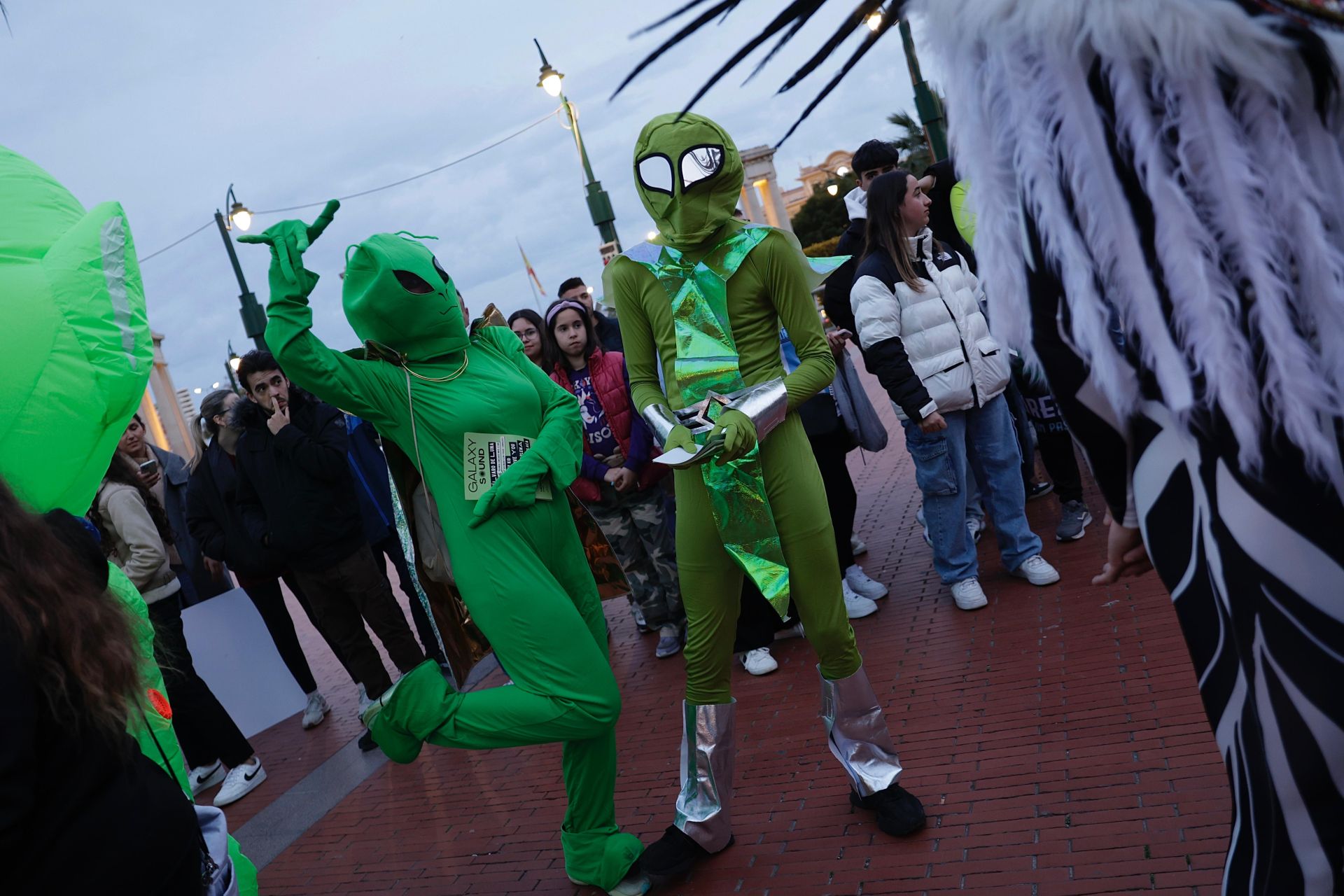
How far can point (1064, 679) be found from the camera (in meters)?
4.20

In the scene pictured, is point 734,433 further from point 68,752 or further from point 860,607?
point 860,607

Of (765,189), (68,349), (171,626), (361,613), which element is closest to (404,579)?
(361,613)

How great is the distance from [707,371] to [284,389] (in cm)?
308

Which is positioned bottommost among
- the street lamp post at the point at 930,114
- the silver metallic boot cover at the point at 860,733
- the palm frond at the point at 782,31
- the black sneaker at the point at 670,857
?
the black sneaker at the point at 670,857

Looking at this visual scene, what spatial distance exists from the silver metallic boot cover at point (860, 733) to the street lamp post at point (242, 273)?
16.7m

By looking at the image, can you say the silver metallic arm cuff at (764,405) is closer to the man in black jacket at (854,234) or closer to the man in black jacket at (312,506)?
the man in black jacket at (854,234)

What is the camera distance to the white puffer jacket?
203 inches

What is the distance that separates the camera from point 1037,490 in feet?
23.4

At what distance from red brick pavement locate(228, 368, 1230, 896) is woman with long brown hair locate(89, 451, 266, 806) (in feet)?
0.87

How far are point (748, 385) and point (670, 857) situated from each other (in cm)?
148

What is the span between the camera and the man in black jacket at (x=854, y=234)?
5836mm

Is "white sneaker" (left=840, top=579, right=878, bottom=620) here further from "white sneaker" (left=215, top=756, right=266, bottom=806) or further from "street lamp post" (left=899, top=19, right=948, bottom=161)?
"street lamp post" (left=899, top=19, right=948, bottom=161)

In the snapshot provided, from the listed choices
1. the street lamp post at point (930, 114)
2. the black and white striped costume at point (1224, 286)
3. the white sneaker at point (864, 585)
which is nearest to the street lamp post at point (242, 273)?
the street lamp post at point (930, 114)

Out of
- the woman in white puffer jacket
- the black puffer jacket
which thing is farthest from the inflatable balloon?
the woman in white puffer jacket
